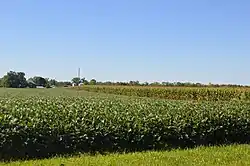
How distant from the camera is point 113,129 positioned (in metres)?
12.4

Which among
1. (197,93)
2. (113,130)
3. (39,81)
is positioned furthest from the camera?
(39,81)

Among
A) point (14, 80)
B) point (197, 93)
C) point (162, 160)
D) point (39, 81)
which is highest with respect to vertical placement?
point (14, 80)

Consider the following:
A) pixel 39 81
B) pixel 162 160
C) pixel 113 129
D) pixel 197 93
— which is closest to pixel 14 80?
pixel 39 81

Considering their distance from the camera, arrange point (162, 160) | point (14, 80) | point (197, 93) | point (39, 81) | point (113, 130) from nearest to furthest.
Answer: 1. point (162, 160)
2. point (113, 130)
3. point (197, 93)
4. point (14, 80)
5. point (39, 81)

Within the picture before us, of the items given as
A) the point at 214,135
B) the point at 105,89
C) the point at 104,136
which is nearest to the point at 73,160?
the point at 104,136

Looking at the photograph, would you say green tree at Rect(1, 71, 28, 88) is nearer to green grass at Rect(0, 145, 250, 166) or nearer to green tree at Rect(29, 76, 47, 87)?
green tree at Rect(29, 76, 47, 87)

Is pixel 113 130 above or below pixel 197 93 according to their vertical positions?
below

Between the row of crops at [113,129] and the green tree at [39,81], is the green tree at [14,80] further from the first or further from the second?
the row of crops at [113,129]

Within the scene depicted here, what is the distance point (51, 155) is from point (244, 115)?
8621 mm

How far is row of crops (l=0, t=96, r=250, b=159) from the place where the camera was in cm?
1103

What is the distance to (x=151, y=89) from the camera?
2251 inches

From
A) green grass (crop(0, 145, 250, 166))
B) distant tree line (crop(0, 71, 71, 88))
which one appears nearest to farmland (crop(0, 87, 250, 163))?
green grass (crop(0, 145, 250, 166))

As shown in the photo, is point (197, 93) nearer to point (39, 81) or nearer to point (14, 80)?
point (14, 80)

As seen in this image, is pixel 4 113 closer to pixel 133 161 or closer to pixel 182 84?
pixel 133 161
